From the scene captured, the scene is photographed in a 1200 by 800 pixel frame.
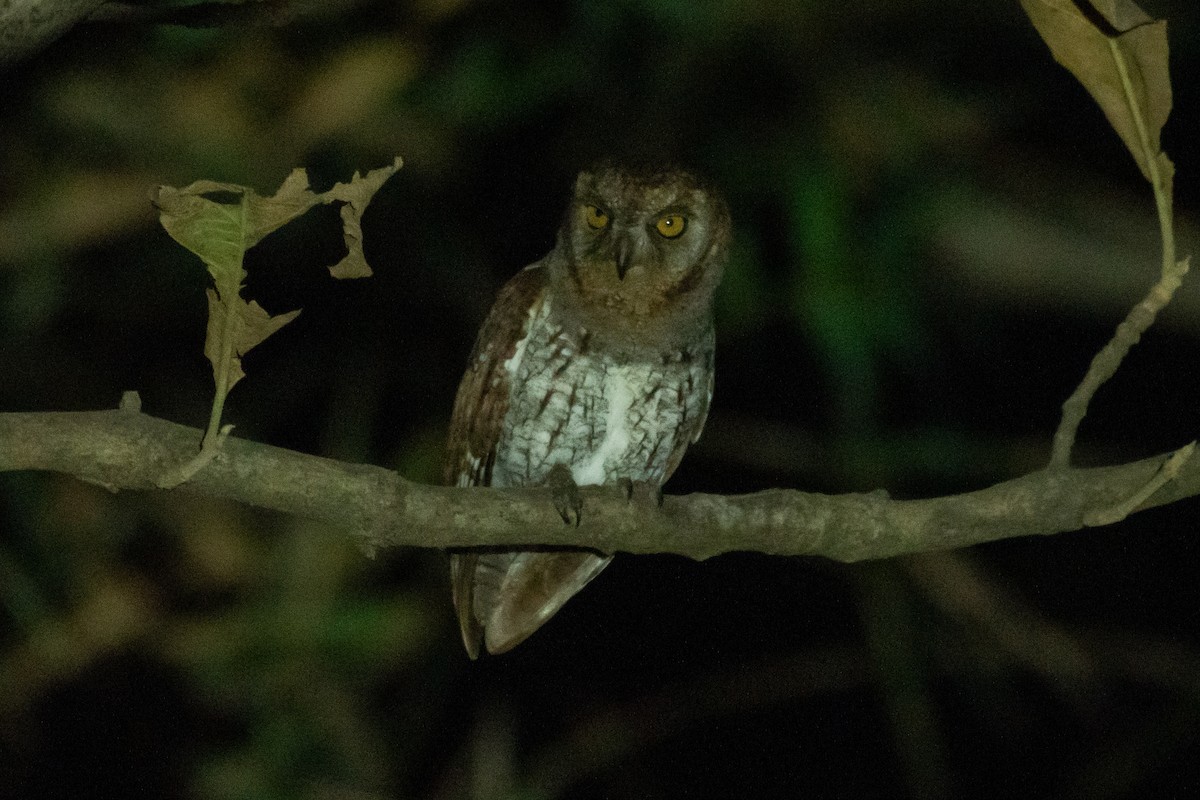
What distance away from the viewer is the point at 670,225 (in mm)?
2617

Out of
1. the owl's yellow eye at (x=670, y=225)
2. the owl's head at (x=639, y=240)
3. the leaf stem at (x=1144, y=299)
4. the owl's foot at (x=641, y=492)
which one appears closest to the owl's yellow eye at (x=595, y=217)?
the owl's head at (x=639, y=240)

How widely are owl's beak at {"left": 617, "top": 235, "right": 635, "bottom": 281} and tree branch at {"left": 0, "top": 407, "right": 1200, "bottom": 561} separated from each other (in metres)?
0.57

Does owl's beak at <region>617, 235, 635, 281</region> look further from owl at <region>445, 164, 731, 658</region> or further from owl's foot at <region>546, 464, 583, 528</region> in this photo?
owl's foot at <region>546, 464, 583, 528</region>

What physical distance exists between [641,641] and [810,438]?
4.40 ft

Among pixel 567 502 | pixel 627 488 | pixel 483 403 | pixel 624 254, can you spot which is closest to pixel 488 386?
pixel 483 403

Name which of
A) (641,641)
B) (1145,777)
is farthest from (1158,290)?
(641,641)

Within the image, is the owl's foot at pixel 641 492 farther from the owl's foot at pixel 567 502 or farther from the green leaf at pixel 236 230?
the green leaf at pixel 236 230

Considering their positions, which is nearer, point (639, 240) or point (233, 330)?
point (233, 330)

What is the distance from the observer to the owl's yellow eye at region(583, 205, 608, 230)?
261 cm

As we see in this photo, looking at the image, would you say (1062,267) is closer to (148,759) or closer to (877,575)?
(877,575)

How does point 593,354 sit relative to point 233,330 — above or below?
above

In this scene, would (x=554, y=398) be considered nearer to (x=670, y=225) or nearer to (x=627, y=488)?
(x=670, y=225)

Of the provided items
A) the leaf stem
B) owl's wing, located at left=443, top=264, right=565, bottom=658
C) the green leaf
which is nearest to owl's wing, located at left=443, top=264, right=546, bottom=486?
owl's wing, located at left=443, top=264, right=565, bottom=658

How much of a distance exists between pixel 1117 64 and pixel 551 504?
89cm
